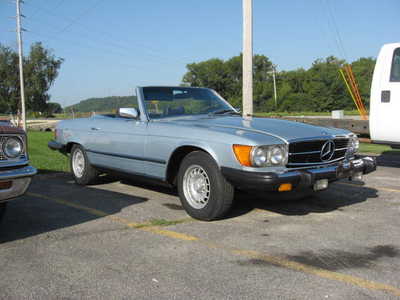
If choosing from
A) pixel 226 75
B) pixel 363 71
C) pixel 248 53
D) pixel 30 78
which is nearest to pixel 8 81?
pixel 30 78

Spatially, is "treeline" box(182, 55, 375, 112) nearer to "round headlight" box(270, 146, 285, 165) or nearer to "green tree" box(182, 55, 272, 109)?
"green tree" box(182, 55, 272, 109)

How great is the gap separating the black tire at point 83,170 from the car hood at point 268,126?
1.91 meters

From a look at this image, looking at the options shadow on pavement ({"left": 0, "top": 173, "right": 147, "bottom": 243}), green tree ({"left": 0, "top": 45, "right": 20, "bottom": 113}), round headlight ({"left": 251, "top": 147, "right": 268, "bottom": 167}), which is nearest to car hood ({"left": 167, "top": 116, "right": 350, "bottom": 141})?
round headlight ({"left": 251, "top": 147, "right": 268, "bottom": 167})

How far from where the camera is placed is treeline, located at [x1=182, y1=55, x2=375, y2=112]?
5709 centimetres

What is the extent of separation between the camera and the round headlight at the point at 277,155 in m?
4.14

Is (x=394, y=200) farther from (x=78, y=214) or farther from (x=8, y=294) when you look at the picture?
(x=8, y=294)

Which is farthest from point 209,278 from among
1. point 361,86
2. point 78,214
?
point 361,86

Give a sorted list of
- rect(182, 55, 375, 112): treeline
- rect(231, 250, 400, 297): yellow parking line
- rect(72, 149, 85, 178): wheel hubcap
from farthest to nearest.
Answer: rect(182, 55, 375, 112): treeline < rect(72, 149, 85, 178): wheel hubcap < rect(231, 250, 400, 297): yellow parking line

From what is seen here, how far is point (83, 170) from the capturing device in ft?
21.6

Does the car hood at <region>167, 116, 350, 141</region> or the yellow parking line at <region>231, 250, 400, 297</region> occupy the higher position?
the car hood at <region>167, 116, 350, 141</region>

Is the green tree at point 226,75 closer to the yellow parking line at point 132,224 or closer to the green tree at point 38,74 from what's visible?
the green tree at point 38,74

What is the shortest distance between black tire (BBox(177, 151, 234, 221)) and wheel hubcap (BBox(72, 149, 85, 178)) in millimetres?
2534

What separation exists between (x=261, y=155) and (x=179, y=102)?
200cm

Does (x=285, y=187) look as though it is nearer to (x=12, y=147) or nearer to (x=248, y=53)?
(x=12, y=147)
